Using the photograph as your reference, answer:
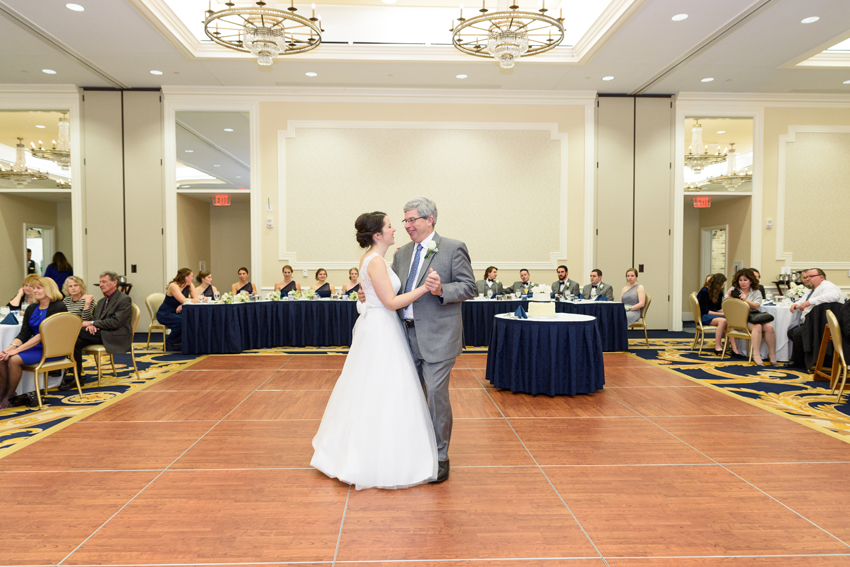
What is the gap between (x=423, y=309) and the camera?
10.3 feet

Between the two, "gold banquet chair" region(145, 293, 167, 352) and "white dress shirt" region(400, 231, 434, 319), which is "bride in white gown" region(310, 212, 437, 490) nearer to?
"white dress shirt" region(400, 231, 434, 319)

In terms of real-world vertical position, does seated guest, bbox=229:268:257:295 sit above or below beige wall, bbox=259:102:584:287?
below

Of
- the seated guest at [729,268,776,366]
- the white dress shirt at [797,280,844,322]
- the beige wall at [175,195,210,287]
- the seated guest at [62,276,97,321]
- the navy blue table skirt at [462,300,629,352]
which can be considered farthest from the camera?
the beige wall at [175,195,210,287]

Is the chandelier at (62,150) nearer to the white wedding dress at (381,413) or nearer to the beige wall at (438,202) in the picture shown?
the beige wall at (438,202)

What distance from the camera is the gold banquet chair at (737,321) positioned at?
727 cm

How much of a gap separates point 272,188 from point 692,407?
315 inches

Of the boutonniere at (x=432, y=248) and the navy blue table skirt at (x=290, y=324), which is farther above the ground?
the boutonniere at (x=432, y=248)

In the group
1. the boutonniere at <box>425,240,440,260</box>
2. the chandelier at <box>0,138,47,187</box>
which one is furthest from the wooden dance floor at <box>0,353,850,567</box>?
the chandelier at <box>0,138,47,187</box>

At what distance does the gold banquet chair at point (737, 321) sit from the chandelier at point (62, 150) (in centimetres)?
1157

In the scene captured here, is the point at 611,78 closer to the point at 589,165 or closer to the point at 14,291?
the point at 589,165

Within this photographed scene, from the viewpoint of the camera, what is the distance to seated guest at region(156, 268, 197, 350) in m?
8.28

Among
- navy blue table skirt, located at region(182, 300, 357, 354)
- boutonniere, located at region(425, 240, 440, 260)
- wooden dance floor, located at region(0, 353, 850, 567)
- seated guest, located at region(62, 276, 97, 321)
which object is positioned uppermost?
boutonniere, located at region(425, 240, 440, 260)

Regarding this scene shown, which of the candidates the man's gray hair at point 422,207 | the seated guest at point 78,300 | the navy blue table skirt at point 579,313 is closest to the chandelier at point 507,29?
the navy blue table skirt at point 579,313

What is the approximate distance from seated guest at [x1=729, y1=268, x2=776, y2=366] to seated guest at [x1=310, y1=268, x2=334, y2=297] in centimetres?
647
